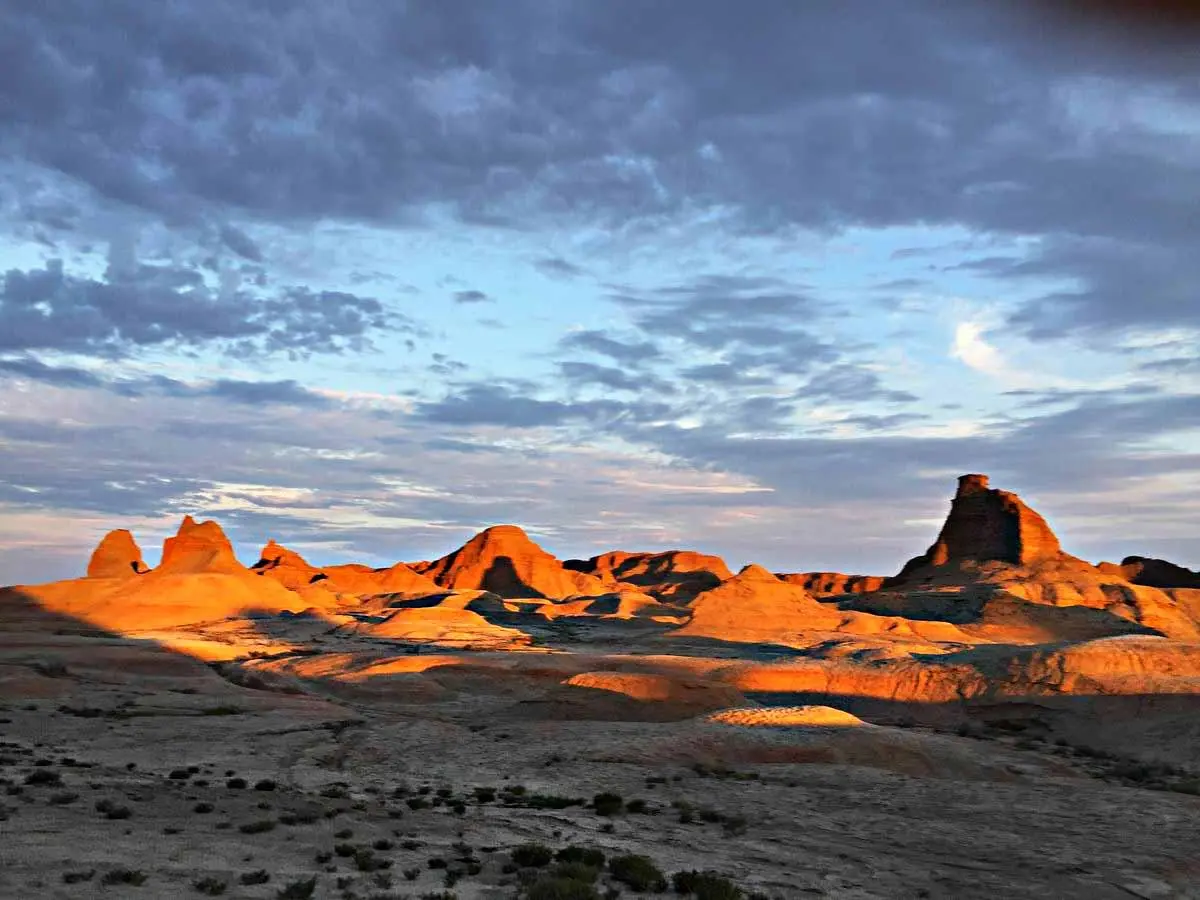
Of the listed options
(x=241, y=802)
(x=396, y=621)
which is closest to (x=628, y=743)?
(x=241, y=802)

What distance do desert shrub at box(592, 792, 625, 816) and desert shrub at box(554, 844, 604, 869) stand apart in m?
6.36

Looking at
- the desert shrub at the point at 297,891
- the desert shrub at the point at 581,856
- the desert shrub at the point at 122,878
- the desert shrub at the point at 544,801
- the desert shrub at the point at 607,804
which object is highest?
the desert shrub at the point at 122,878

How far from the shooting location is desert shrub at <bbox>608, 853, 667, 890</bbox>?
616 inches

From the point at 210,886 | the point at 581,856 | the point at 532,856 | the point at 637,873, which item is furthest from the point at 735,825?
the point at 210,886

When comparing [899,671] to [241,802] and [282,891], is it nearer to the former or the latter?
[241,802]

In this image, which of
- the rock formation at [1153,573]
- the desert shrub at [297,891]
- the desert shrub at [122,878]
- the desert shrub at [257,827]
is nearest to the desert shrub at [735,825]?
the desert shrub at [257,827]

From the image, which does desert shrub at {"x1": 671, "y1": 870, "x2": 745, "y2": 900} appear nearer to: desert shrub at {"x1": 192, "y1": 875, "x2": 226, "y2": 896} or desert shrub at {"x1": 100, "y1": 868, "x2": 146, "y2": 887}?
desert shrub at {"x1": 192, "y1": 875, "x2": 226, "y2": 896}

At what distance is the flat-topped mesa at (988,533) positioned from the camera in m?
147

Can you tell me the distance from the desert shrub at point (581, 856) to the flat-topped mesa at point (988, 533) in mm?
139601

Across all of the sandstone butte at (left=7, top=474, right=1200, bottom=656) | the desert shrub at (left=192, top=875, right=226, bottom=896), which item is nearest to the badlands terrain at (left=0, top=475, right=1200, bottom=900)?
the desert shrub at (left=192, top=875, right=226, bottom=896)

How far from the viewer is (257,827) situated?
18297mm

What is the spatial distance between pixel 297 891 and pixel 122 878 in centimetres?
240

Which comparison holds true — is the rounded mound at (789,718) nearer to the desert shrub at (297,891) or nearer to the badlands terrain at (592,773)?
the badlands terrain at (592,773)

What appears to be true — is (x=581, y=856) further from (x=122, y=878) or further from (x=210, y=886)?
(x=122, y=878)
